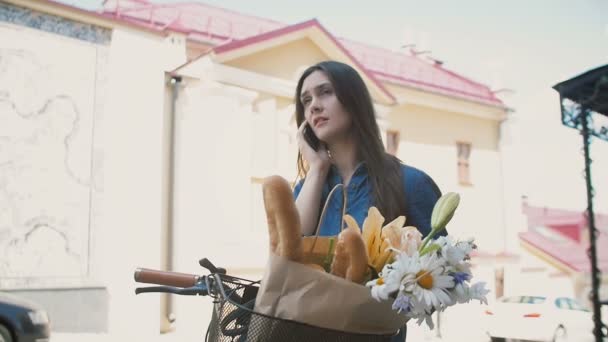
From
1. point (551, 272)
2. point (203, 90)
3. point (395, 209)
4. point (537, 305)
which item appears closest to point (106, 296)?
point (203, 90)

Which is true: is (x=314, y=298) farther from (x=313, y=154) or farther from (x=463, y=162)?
(x=463, y=162)

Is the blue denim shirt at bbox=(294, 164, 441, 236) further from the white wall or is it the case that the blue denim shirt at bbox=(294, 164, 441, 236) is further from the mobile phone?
the white wall

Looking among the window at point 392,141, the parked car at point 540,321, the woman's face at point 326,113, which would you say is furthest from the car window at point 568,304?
the woman's face at point 326,113

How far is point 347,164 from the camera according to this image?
208cm

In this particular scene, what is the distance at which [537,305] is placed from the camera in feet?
42.4

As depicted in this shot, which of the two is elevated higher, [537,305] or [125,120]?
[125,120]

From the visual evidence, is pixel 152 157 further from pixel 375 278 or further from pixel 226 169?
pixel 375 278

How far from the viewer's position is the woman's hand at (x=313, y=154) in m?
2.07

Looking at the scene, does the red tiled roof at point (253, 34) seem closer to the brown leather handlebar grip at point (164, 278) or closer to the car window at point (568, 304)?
the car window at point (568, 304)

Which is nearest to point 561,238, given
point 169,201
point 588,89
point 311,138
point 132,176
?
point 169,201

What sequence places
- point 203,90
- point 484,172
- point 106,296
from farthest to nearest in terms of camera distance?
1. point 484,172
2. point 203,90
3. point 106,296

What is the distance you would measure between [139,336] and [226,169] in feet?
13.2

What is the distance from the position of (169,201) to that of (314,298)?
41.0 feet

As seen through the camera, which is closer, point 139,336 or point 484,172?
point 139,336
